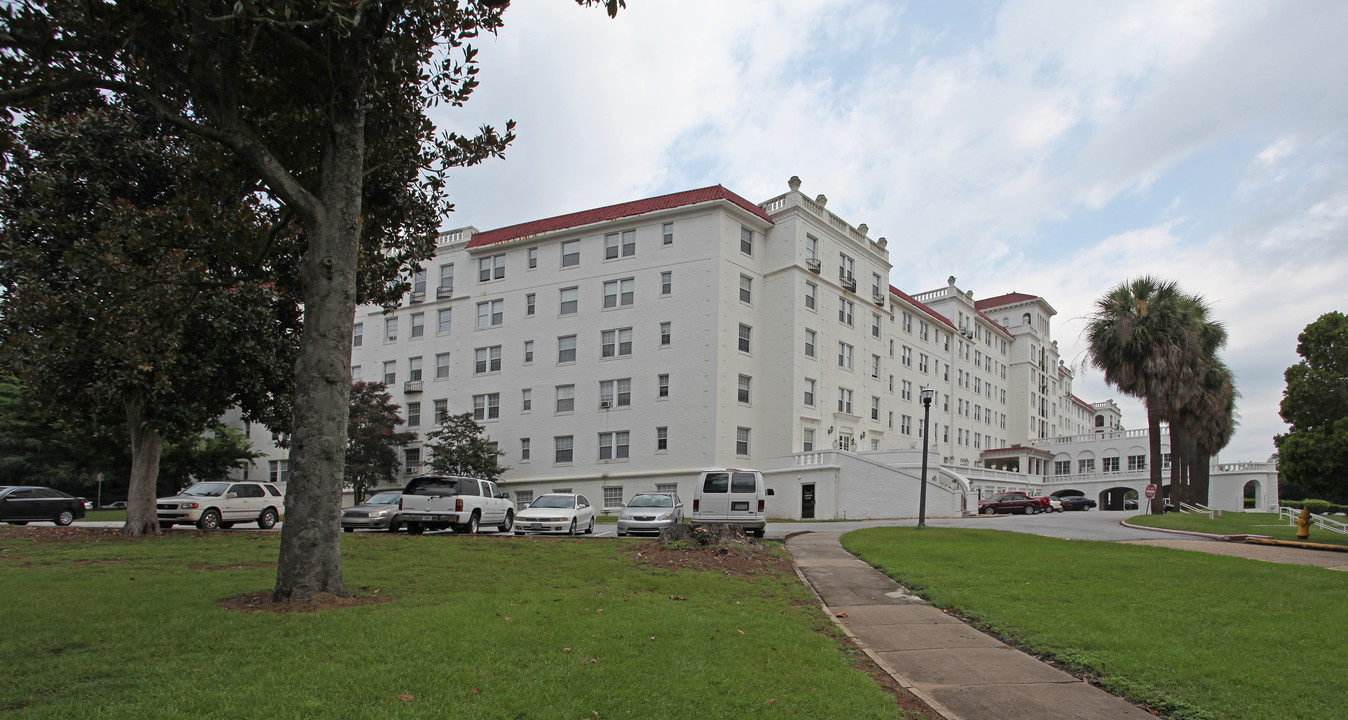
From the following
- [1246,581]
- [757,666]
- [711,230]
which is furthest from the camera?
[711,230]

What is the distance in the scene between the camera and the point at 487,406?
157 ft

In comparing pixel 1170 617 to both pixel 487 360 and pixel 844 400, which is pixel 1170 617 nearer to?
pixel 844 400

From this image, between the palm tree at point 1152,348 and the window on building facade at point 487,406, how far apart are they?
32290 millimetres

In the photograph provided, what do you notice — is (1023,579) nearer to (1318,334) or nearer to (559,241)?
(1318,334)

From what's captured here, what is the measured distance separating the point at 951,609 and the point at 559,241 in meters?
39.5

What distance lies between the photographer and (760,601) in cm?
1034

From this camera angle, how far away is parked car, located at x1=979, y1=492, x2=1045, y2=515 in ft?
148

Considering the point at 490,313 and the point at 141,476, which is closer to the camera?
the point at 141,476

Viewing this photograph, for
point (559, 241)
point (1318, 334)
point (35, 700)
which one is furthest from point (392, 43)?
point (559, 241)

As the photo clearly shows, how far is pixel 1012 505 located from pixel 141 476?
42.0 metres

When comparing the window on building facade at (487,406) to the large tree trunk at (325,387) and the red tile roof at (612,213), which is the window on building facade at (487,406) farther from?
the large tree trunk at (325,387)

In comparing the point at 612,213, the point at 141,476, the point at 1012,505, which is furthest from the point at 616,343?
the point at 141,476

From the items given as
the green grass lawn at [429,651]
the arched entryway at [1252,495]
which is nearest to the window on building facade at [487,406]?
the green grass lawn at [429,651]

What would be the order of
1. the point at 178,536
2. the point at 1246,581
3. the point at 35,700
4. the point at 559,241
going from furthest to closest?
the point at 559,241 < the point at 178,536 < the point at 1246,581 < the point at 35,700
